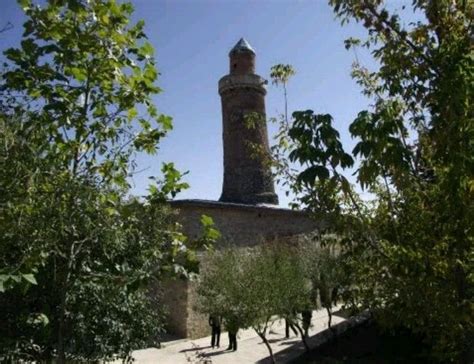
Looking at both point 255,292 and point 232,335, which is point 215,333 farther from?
point 255,292

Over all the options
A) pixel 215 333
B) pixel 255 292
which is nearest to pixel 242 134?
pixel 215 333

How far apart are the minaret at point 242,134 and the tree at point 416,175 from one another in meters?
24.7

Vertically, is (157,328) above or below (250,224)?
below

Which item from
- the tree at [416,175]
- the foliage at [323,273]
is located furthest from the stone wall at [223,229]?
the tree at [416,175]

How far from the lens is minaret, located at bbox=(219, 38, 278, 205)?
30.4m

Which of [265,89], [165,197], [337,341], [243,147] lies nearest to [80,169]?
[165,197]

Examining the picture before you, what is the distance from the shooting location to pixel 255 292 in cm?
1197

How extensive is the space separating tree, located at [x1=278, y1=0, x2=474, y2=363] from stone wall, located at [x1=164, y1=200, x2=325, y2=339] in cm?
1217

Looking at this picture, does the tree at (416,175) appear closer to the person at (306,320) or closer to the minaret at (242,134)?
the person at (306,320)

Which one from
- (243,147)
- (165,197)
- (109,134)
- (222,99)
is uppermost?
(222,99)

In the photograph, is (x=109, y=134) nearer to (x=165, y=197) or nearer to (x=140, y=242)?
(x=165, y=197)

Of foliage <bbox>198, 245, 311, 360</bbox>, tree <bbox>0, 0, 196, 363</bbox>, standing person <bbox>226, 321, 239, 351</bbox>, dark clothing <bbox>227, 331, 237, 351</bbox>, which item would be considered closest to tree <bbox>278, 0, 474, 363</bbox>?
tree <bbox>0, 0, 196, 363</bbox>

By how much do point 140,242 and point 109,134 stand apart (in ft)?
3.81

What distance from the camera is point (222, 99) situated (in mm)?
32156
